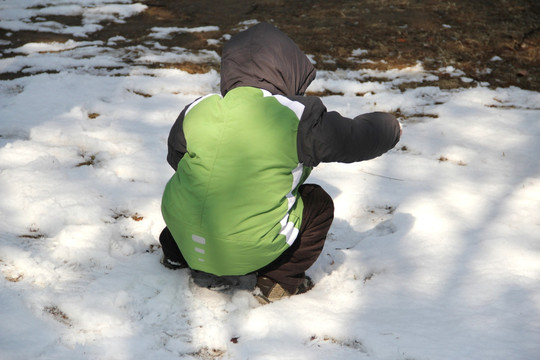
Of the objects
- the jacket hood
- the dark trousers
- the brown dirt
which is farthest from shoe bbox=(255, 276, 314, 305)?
the brown dirt

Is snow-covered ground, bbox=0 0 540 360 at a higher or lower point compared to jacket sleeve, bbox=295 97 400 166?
lower

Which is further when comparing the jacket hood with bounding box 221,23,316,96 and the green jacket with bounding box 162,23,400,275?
the jacket hood with bounding box 221,23,316,96

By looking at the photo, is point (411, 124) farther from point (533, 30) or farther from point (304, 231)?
point (533, 30)

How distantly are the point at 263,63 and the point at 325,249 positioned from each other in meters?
1.06

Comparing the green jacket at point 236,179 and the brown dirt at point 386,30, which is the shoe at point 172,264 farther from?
the brown dirt at point 386,30

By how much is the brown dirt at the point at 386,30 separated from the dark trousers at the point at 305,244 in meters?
2.97

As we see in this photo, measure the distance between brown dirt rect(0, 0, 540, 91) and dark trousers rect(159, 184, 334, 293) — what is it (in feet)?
9.75

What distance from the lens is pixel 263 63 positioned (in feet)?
6.52

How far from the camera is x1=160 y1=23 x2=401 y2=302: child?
184cm

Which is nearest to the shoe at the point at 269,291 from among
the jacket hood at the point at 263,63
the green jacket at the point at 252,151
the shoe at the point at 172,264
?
the green jacket at the point at 252,151

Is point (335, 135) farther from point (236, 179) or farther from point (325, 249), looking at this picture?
point (325, 249)

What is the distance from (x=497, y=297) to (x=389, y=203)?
39.1 inches

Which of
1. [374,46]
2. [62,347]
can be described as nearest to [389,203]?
[62,347]

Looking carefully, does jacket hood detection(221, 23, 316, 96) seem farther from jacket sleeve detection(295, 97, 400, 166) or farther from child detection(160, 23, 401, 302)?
jacket sleeve detection(295, 97, 400, 166)
